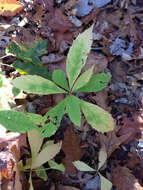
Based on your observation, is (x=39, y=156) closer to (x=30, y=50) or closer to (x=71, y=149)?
(x=71, y=149)

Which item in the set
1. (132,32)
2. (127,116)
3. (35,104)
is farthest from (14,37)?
(127,116)

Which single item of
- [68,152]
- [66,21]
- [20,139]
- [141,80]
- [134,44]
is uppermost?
[66,21]

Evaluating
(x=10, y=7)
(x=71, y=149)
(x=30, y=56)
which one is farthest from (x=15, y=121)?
(x=10, y=7)

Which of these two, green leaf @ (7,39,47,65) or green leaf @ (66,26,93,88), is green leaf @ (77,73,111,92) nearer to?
green leaf @ (66,26,93,88)

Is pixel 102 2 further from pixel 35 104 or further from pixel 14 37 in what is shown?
pixel 35 104

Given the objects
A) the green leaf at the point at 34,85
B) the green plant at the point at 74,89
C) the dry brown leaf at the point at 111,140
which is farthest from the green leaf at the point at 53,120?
the dry brown leaf at the point at 111,140

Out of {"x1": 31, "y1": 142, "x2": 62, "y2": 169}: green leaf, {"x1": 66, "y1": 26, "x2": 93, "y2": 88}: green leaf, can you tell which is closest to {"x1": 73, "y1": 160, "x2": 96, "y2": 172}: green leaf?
{"x1": 31, "y1": 142, "x2": 62, "y2": 169}: green leaf
